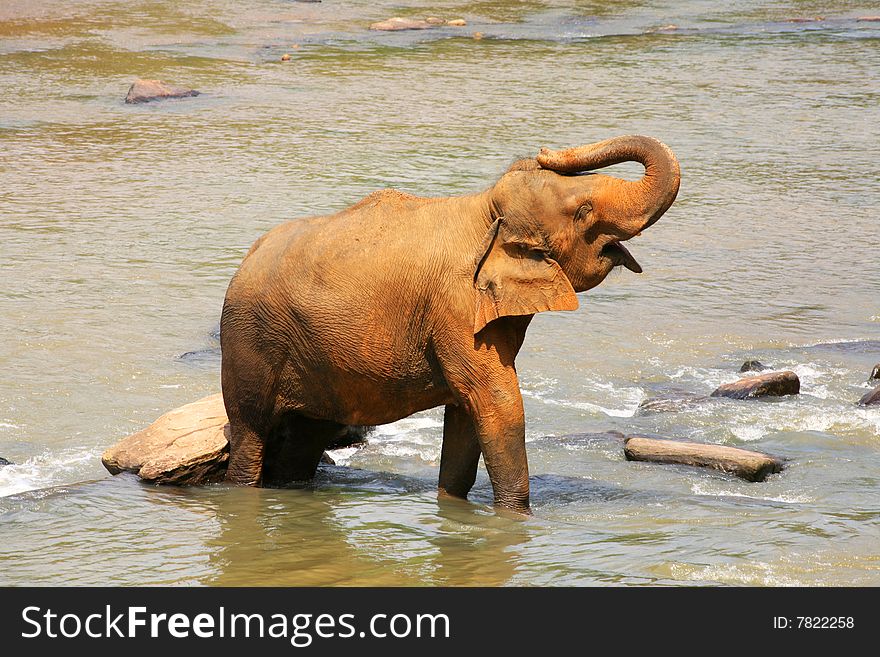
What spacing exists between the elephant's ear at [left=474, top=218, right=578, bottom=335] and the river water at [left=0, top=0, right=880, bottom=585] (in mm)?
1168

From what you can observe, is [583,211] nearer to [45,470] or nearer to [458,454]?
[458,454]

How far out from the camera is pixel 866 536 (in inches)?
296

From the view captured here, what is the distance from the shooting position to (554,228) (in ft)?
24.8

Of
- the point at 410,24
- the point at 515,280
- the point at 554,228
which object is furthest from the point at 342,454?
the point at 410,24

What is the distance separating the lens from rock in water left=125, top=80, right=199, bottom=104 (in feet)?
83.7

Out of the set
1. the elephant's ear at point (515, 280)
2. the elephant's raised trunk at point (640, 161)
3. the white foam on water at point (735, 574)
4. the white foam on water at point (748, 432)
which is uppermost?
the elephant's raised trunk at point (640, 161)

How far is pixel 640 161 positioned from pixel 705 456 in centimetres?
250

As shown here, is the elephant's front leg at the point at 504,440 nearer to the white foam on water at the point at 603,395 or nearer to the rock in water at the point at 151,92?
the white foam on water at the point at 603,395

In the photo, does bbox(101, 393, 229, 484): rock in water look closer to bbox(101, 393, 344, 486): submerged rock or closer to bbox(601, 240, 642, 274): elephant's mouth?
bbox(101, 393, 344, 486): submerged rock

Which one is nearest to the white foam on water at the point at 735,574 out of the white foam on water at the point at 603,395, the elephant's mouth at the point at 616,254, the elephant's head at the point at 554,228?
the elephant's head at the point at 554,228

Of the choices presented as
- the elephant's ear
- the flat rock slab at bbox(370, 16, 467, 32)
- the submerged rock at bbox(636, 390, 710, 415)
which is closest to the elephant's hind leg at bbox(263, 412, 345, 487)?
the elephant's ear

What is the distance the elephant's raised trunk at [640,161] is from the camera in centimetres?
727
